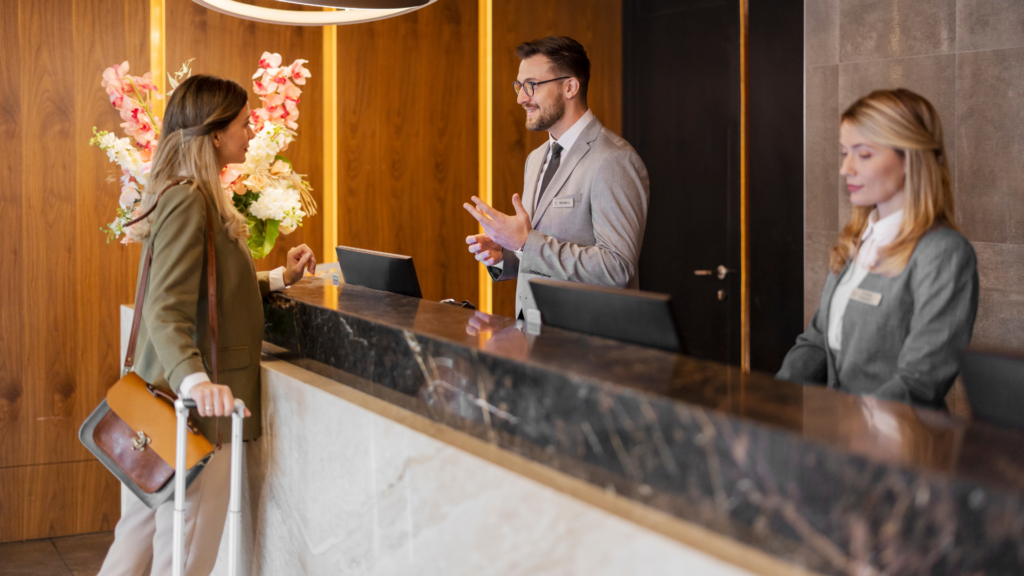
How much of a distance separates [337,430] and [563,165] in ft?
4.25

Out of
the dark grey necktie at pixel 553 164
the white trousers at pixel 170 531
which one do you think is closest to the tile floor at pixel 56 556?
the white trousers at pixel 170 531

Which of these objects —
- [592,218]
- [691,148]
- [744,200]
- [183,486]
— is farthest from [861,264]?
[691,148]

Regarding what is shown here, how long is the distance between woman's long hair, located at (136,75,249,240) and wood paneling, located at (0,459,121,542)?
2418 mm

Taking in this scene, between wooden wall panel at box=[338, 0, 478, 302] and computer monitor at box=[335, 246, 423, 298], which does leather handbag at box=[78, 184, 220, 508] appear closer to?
computer monitor at box=[335, 246, 423, 298]

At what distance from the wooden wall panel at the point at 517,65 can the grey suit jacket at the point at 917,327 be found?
3.11 m

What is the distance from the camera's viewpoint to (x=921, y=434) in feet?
3.38

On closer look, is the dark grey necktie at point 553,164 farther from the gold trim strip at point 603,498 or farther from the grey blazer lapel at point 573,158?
the gold trim strip at point 603,498

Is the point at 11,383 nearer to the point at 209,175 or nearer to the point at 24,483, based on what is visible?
the point at 24,483

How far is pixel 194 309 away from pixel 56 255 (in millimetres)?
2295

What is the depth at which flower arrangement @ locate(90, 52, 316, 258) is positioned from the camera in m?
2.65

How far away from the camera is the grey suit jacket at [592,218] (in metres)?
2.51

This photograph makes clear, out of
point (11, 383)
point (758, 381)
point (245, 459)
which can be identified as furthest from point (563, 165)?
point (11, 383)

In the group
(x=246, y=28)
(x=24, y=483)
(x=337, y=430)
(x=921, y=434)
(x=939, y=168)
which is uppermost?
(x=246, y=28)

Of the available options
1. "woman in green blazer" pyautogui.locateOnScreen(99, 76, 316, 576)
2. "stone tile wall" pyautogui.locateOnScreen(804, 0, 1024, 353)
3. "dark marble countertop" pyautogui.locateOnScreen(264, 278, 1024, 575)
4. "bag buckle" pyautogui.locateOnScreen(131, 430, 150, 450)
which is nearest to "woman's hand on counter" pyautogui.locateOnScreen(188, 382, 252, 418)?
"woman in green blazer" pyautogui.locateOnScreen(99, 76, 316, 576)
